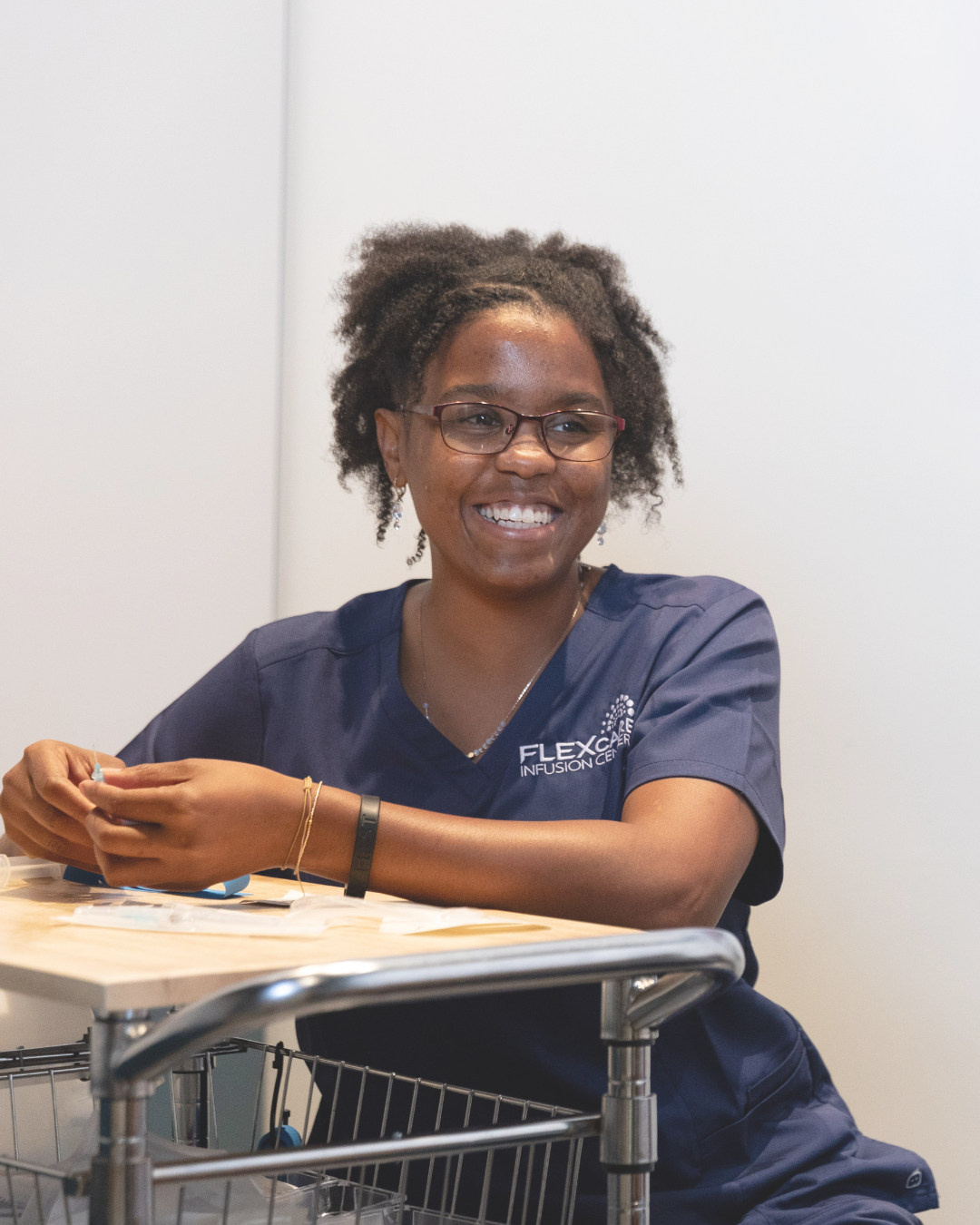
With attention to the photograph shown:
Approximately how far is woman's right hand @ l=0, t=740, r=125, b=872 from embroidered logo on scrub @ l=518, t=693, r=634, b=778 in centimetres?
40

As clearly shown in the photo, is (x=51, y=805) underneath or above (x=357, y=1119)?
above

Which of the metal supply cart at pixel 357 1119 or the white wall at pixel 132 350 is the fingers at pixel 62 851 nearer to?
the metal supply cart at pixel 357 1119

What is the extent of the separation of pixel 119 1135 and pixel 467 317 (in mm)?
1013

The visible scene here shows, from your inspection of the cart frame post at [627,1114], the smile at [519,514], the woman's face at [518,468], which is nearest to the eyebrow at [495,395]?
the woman's face at [518,468]

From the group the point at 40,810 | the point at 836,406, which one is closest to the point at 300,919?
the point at 40,810

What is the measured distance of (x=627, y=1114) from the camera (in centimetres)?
78

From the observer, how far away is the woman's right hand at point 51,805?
1.06 m

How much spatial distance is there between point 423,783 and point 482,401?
0.41 metres

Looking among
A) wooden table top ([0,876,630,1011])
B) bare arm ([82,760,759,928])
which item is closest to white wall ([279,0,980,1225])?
bare arm ([82,760,759,928])

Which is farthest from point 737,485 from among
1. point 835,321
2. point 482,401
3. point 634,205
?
point 482,401

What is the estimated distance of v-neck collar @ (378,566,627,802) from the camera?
1.30 metres

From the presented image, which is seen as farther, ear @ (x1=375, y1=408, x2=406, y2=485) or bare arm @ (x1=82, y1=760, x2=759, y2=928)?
ear @ (x1=375, y1=408, x2=406, y2=485)

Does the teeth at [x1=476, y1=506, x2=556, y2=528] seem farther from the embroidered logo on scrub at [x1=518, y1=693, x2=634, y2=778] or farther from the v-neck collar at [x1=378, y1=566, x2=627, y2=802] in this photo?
the embroidered logo on scrub at [x1=518, y1=693, x2=634, y2=778]

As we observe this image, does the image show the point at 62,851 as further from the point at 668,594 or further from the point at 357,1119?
the point at 668,594
